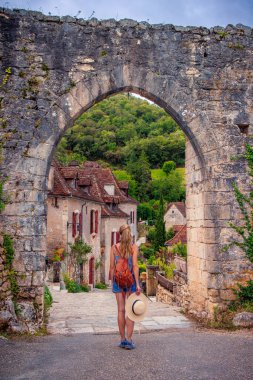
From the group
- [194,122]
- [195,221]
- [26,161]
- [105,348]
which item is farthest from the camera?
[195,221]

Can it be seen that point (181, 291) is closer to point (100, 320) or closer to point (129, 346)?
point (100, 320)

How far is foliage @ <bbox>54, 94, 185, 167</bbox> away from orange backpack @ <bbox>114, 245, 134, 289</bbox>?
2461 inches

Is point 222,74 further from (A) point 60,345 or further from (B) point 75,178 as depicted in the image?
(B) point 75,178

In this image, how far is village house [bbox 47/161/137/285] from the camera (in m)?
19.7

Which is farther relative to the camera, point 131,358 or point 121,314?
point 121,314

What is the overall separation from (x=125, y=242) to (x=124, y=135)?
75519mm

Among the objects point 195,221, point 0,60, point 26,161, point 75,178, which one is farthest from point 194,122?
point 75,178

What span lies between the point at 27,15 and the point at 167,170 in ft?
220

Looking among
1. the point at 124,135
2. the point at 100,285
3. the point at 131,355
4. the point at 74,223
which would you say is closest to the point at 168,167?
the point at 124,135

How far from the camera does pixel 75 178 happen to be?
22.5 meters

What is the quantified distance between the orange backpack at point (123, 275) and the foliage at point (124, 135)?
62516mm

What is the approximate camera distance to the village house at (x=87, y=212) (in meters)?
19.7

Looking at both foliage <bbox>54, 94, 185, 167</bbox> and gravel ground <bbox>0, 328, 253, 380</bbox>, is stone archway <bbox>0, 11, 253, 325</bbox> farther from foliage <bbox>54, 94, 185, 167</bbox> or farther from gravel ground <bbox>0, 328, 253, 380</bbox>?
foliage <bbox>54, 94, 185, 167</bbox>

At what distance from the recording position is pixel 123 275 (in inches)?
189
